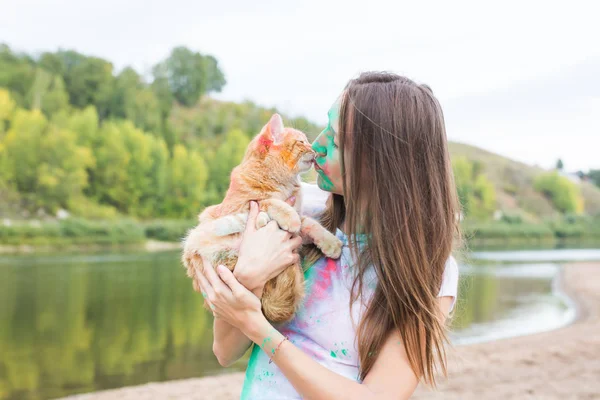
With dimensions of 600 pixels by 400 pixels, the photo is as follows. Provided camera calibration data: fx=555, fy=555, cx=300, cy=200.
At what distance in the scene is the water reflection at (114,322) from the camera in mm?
9109

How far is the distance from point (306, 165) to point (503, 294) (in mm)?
18257

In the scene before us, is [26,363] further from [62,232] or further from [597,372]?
[62,232]

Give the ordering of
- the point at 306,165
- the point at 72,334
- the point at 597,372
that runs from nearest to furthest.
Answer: the point at 306,165
the point at 597,372
the point at 72,334

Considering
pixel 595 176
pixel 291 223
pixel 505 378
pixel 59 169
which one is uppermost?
pixel 291 223

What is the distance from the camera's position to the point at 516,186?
84.8 metres

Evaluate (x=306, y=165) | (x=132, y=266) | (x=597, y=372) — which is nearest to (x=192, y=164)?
(x=132, y=266)

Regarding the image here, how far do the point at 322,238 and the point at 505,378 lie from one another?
6.68 meters

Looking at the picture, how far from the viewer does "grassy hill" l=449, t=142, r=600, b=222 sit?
7656cm

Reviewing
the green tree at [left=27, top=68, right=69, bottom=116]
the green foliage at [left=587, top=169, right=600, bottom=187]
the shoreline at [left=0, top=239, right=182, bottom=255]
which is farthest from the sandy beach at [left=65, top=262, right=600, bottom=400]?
the green foliage at [left=587, top=169, right=600, bottom=187]

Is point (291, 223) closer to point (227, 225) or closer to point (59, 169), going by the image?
point (227, 225)

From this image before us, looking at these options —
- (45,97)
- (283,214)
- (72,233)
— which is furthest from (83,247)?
(283,214)

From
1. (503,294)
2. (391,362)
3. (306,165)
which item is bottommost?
(503,294)

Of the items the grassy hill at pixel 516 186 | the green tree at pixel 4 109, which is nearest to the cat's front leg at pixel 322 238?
the green tree at pixel 4 109

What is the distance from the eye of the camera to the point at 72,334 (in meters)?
11.6
